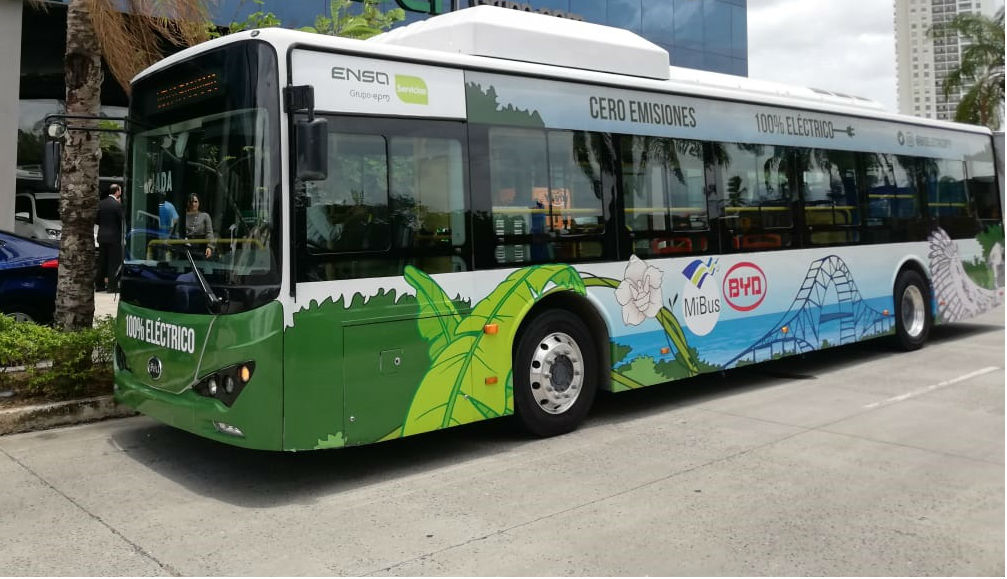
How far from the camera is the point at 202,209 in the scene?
5719mm

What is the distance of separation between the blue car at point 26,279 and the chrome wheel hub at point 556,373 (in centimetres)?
654

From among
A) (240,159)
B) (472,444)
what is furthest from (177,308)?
(472,444)

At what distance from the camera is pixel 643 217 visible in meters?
7.59

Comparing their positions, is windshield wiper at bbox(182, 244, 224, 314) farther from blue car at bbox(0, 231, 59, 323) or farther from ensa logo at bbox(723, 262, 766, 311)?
blue car at bbox(0, 231, 59, 323)

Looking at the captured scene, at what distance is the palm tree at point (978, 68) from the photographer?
95.8 ft

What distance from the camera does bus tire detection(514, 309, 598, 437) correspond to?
21.9 ft

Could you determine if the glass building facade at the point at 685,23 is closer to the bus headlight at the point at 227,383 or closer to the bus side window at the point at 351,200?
the bus side window at the point at 351,200

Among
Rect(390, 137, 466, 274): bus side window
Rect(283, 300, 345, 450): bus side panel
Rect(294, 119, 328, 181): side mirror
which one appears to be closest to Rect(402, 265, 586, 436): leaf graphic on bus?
Rect(390, 137, 466, 274): bus side window

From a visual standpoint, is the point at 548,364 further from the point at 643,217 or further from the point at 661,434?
the point at 643,217

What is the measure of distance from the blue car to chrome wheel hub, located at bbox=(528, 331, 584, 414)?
6541 millimetres

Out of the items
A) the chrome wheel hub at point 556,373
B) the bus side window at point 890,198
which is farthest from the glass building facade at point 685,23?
the chrome wheel hub at point 556,373

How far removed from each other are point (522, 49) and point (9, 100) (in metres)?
12.4

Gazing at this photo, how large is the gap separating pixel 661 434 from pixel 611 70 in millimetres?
3189

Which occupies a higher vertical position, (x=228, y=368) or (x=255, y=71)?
(x=255, y=71)
